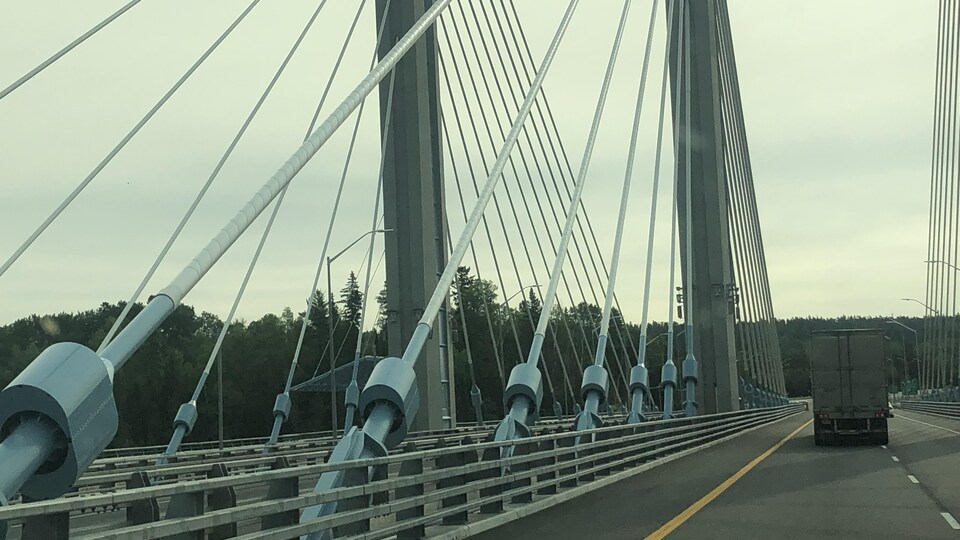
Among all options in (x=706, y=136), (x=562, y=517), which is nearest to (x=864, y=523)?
(x=562, y=517)

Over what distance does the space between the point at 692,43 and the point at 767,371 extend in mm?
30407

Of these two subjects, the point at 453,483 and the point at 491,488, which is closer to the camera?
the point at 453,483

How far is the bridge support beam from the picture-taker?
48.2m

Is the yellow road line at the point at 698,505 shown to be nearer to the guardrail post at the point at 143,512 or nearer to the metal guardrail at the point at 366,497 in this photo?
the metal guardrail at the point at 366,497

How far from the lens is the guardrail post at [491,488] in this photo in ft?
56.9

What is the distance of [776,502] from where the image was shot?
1989 centimetres

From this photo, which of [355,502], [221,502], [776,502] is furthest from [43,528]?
[776,502]

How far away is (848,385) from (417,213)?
1683cm

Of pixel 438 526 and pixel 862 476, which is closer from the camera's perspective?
pixel 438 526

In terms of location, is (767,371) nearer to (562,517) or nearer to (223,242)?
(562,517)

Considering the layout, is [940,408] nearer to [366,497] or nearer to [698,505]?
[698,505]

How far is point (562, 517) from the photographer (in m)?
17.9

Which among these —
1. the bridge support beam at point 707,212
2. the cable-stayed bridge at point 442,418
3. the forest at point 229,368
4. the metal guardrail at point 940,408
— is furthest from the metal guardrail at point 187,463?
the forest at point 229,368

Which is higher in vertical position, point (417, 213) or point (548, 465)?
point (417, 213)
